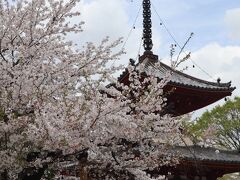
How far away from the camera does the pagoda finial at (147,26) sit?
573 inches

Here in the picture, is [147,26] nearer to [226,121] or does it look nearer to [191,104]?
[191,104]

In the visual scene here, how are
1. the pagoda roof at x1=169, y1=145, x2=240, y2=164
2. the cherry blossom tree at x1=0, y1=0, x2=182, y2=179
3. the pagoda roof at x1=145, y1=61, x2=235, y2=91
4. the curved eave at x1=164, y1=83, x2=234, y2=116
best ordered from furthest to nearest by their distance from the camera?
the pagoda roof at x1=145, y1=61, x2=235, y2=91
the curved eave at x1=164, y1=83, x2=234, y2=116
the pagoda roof at x1=169, y1=145, x2=240, y2=164
the cherry blossom tree at x1=0, y1=0, x2=182, y2=179

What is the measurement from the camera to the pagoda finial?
573 inches

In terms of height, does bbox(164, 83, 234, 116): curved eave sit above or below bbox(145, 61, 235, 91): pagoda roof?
below

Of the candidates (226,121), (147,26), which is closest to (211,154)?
(147,26)

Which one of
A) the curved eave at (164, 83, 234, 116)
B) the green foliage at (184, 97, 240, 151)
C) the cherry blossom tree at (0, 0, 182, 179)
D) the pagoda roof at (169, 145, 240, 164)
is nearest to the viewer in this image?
the cherry blossom tree at (0, 0, 182, 179)

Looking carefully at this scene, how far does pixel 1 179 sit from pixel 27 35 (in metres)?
2.25

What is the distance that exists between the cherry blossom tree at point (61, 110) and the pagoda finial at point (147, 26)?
23.2 feet

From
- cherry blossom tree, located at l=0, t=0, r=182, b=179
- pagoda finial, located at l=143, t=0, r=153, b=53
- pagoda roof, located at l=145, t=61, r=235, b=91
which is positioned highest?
pagoda finial, located at l=143, t=0, r=153, b=53

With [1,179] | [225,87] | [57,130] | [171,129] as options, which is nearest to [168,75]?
[171,129]

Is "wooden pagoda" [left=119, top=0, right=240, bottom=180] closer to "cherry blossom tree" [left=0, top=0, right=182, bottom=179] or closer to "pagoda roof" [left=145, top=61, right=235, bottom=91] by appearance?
"pagoda roof" [left=145, top=61, right=235, bottom=91]

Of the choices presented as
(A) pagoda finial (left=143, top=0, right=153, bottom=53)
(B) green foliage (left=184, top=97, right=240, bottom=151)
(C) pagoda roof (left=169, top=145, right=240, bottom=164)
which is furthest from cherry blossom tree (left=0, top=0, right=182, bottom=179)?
(B) green foliage (left=184, top=97, right=240, bottom=151)

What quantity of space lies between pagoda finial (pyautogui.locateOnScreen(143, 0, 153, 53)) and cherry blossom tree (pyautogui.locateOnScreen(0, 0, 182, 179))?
708cm

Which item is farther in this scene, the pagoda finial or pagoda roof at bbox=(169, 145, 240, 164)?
the pagoda finial
